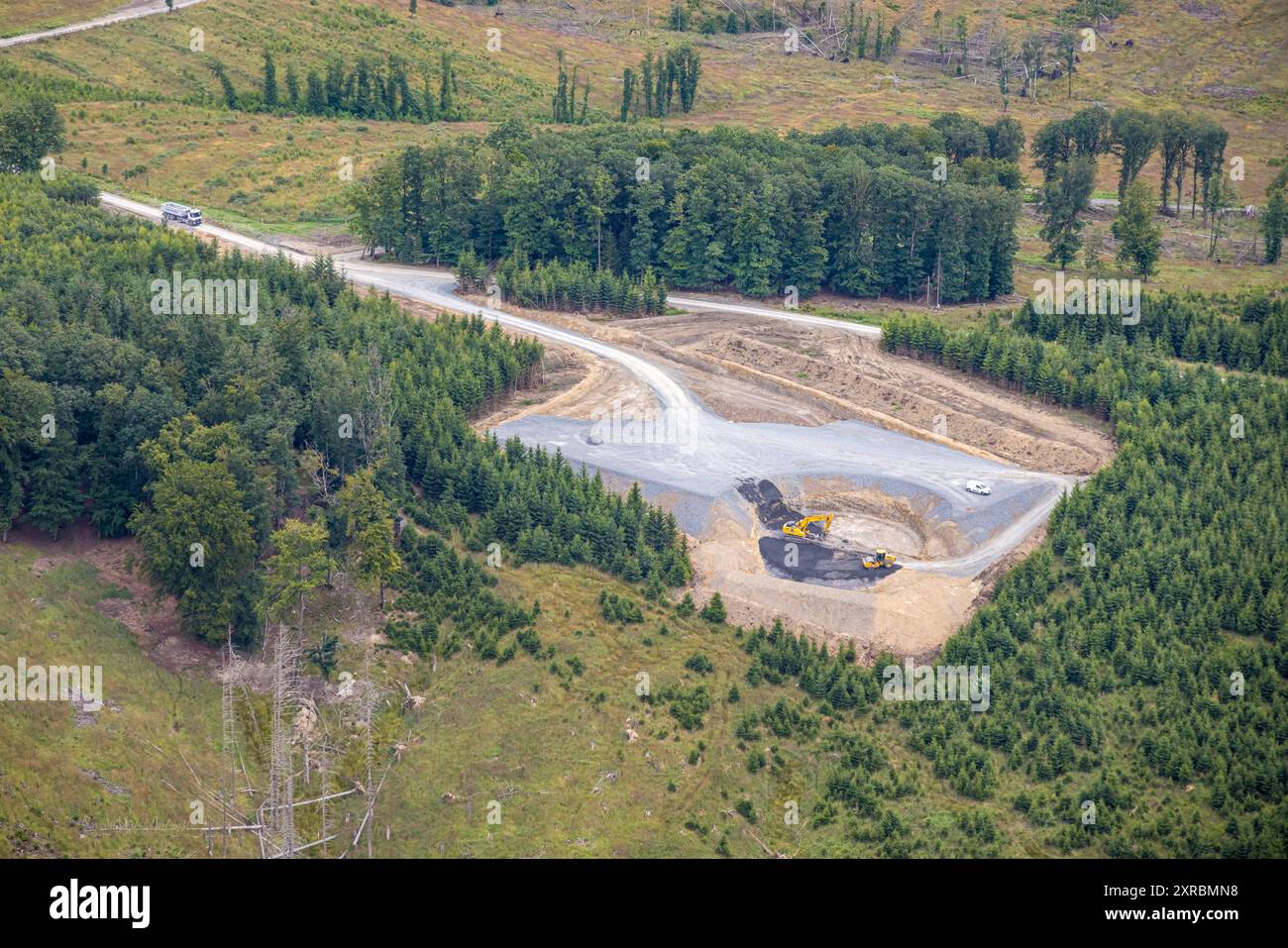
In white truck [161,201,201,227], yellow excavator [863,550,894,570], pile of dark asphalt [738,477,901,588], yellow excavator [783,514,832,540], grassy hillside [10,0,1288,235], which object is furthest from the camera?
grassy hillside [10,0,1288,235]

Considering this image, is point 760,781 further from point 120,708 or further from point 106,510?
point 106,510

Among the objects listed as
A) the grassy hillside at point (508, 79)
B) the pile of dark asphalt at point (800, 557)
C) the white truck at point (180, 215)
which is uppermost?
the grassy hillside at point (508, 79)

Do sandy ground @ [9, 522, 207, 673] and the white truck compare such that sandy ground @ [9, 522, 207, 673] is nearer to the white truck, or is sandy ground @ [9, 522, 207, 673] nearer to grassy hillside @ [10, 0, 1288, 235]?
the white truck

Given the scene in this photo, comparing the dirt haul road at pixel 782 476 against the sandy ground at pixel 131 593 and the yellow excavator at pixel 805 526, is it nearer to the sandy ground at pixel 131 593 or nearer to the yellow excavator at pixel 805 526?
the yellow excavator at pixel 805 526

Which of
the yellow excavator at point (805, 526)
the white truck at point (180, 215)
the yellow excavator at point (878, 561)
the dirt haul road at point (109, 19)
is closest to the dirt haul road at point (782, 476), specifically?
the yellow excavator at point (878, 561)

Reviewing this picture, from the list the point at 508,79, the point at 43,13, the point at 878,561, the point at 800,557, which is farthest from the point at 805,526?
the point at 43,13

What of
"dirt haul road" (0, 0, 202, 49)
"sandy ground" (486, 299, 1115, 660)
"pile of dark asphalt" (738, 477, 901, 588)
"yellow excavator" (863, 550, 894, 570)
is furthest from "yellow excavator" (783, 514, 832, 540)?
"dirt haul road" (0, 0, 202, 49)

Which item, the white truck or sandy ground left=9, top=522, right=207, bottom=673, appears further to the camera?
the white truck

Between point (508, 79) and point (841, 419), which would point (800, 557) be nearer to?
point (841, 419)
